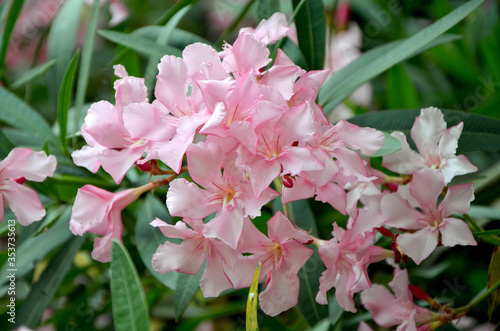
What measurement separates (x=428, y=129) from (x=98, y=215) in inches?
16.5

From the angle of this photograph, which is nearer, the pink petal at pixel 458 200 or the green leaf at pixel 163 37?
the pink petal at pixel 458 200

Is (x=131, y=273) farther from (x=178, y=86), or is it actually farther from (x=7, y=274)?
(x=7, y=274)

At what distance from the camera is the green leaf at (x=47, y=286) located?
0.80 meters

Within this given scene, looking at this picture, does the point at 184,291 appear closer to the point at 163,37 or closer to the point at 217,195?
the point at 217,195

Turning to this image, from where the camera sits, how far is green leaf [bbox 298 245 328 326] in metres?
0.68

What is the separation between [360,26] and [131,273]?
51.2 inches

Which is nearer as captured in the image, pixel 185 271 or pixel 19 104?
pixel 185 271

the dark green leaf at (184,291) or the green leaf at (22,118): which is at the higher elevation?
the green leaf at (22,118)

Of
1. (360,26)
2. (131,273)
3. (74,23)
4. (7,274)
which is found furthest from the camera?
(360,26)

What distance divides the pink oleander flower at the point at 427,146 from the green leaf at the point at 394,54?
10 cm

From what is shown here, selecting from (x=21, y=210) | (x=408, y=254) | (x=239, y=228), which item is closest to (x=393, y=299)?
(x=408, y=254)

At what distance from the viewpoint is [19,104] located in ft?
2.91

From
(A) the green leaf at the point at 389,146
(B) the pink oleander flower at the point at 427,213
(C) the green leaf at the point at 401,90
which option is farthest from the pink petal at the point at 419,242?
(C) the green leaf at the point at 401,90

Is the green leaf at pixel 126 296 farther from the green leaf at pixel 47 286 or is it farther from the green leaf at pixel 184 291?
the green leaf at pixel 47 286
